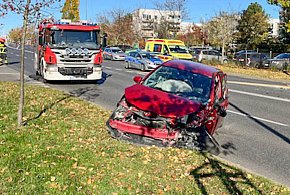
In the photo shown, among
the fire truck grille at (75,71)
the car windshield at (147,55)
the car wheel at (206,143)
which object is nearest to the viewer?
the car wheel at (206,143)

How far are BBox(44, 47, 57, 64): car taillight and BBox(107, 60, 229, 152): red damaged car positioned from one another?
27.0 feet

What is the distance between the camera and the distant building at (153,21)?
4944cm

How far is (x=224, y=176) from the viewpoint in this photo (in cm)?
527

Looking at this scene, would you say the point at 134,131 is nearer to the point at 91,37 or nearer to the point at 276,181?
the point at 276,181

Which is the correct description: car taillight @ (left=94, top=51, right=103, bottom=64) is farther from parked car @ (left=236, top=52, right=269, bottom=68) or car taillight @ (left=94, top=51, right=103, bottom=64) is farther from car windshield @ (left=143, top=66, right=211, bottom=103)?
parked car @ (left=236, top=52, right=269, bottom=68)

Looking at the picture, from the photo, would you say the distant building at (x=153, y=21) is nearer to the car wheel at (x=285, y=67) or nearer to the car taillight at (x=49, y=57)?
the car wheel at (x=285, y=67)

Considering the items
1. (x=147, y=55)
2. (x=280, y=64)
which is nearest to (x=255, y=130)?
(x=147, y=55)

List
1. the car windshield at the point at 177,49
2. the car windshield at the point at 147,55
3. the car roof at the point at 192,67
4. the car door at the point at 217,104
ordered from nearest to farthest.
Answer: the car door at the point at 217,104 → the car roof at the point at 192,67 → the car windshield at the point at 147,55 → the car windshield at the point at 177,49

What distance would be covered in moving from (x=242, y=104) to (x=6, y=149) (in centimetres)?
923

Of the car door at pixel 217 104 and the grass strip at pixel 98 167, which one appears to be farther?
the car door at pixel 217 104

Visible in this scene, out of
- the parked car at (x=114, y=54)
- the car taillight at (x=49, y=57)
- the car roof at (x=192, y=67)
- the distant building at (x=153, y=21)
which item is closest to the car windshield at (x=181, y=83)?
the car roof at (x=192, y=67)

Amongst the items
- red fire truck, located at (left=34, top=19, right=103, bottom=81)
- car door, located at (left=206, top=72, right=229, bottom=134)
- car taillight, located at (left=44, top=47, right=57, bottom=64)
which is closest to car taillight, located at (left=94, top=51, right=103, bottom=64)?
red fire truck, located at (left=34, top=19, right=103, bottom=81)

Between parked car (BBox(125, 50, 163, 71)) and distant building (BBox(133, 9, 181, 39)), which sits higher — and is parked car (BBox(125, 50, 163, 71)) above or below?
below

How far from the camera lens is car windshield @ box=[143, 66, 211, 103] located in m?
7.50
